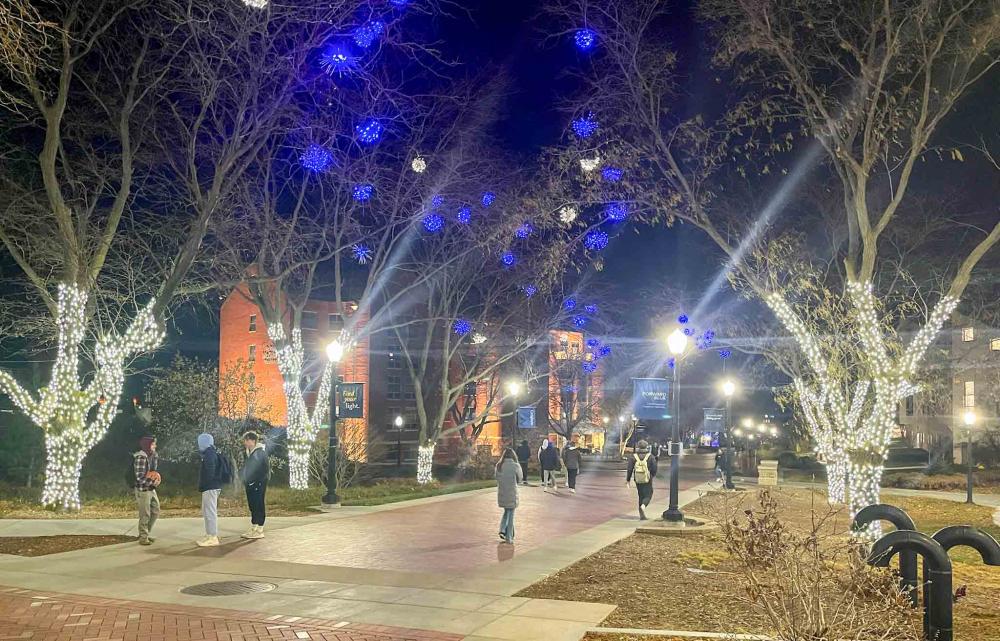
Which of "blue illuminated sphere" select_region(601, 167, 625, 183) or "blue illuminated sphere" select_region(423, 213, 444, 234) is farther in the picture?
"blue illuminated sphere" select_region(423, 213, 444, 234)

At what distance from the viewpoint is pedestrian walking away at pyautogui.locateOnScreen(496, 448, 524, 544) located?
13.9 m

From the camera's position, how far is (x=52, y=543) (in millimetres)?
12625

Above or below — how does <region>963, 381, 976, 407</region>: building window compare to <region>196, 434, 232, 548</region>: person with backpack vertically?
above

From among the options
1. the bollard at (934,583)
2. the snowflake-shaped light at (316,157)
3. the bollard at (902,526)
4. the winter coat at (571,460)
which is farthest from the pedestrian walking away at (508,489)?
the winter coat at (571,460)

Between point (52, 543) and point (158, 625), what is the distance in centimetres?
597

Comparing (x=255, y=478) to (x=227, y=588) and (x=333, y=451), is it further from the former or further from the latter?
(x=333, y=451)

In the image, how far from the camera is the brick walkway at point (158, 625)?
7.48 meters

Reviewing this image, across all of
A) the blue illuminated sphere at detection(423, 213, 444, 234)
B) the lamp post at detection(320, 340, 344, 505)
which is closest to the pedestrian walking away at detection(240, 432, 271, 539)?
the lamp post at detection(320, 340, 344, 505)

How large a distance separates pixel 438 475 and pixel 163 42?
2440 cm

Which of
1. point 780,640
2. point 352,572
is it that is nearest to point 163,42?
point 352,572

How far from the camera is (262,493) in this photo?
44.5 feet

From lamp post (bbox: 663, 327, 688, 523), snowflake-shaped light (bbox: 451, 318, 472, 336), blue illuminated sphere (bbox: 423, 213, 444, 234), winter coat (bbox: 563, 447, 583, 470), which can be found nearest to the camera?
lamp post (bbox: 663, 327, 688, 523)

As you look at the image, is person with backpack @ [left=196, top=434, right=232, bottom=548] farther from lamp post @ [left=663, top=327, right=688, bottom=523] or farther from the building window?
the building window

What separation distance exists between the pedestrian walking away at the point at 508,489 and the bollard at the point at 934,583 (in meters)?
7.48
